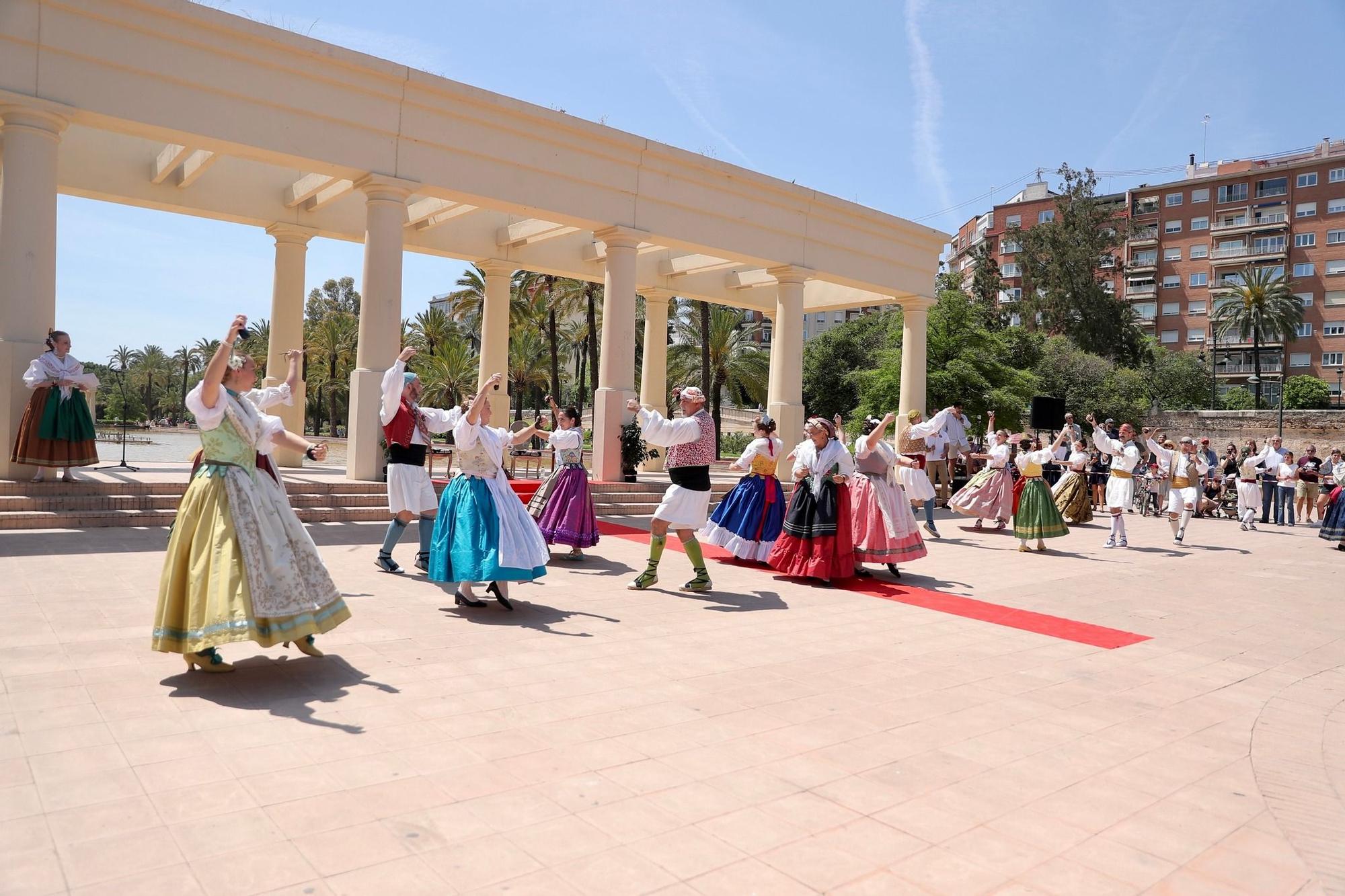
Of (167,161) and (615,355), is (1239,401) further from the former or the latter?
(167,161)

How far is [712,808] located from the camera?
3447mm

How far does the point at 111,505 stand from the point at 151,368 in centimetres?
8454

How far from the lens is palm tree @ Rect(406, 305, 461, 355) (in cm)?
4603

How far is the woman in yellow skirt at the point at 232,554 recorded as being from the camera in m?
4.52

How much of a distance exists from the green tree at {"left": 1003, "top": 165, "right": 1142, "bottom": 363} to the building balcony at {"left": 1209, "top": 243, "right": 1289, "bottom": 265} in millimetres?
13281

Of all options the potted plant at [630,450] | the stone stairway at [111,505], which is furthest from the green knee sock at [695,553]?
the potted plant at [630,450]

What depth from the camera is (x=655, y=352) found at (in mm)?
21125

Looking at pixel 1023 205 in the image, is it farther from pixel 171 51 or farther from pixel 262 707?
pixel 262 707

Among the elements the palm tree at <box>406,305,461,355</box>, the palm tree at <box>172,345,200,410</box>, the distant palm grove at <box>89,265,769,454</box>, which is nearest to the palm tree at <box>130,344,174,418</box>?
the palm tree at <box>172,345,200,410</box>

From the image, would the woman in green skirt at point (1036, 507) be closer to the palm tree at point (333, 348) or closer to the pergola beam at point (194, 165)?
the pergola beam at point (194, 165)

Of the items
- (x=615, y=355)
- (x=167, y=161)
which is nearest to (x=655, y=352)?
(x=615, y=355)

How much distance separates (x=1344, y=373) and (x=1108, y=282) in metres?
17.4

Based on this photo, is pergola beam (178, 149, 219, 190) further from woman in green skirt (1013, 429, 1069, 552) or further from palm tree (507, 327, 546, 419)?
palm tree (507, 327, 546, 419)

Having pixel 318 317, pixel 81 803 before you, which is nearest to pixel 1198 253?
pixel 318 317
